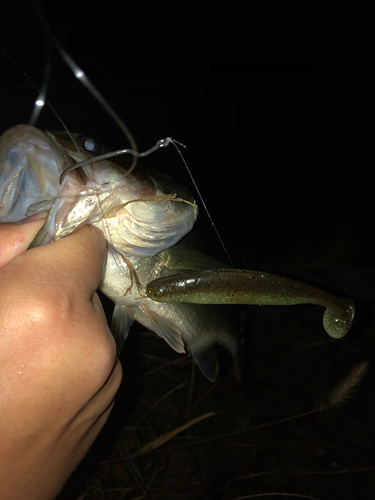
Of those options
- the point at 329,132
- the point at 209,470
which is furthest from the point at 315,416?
the point at 329,132

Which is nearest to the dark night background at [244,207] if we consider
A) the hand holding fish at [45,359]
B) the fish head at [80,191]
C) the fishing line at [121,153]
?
the fish head at [80,191]

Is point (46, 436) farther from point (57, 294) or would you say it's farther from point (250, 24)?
point (250, 24)

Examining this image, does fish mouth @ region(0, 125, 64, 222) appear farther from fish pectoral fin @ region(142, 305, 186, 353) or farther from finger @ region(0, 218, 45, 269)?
fish pectoral fin @ region(142, 305, 186, 353)

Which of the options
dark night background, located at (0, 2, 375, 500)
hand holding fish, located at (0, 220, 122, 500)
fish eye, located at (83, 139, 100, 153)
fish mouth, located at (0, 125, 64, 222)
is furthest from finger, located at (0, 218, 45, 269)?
dark night background, located at (0, 2, 375, 500)

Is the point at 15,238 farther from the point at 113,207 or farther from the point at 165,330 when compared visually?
the point at 165,330

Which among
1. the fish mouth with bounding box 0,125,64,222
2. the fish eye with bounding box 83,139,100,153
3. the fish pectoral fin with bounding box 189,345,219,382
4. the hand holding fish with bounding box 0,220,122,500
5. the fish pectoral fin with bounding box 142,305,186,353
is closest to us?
the hand holding fish with bounding box 0,220,122,500

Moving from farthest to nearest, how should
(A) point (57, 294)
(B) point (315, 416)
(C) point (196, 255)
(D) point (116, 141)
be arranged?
(D) point (116, 141) < (B) point (315, 416) < (C) point (196, 255) < (A) point (57, 294)

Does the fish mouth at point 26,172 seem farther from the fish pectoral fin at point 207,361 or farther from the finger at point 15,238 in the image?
the fish pectoral fin at point 207,361
